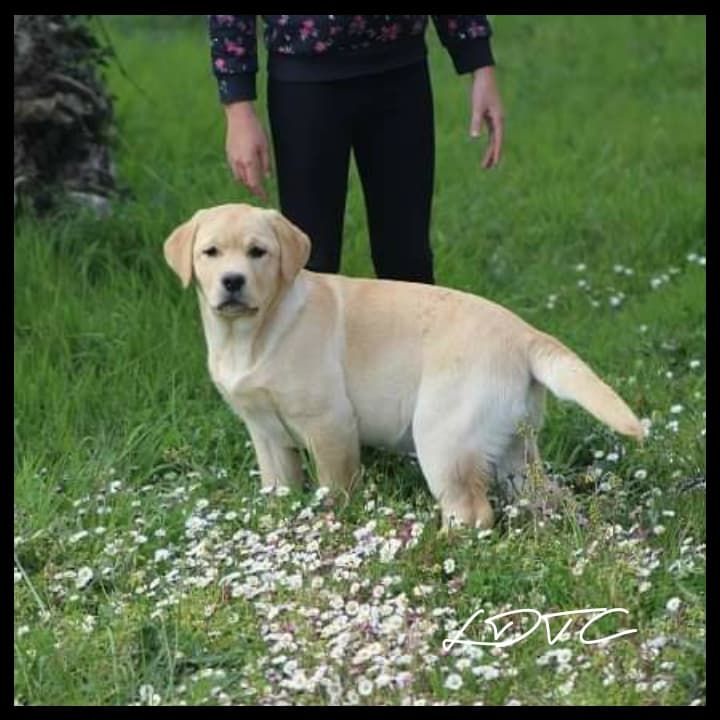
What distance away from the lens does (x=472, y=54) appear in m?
5.30

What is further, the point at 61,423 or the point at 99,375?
the point at 99,375

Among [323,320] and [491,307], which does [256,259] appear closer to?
[323,320]

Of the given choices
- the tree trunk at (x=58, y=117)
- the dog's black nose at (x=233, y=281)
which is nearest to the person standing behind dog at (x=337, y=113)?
the dog's black nose at (x=233, y=281)

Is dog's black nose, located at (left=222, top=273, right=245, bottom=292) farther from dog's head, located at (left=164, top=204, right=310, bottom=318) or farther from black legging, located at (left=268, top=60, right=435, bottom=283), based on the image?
black legging, located at (left=268, top=60, right=435, bottom=283)

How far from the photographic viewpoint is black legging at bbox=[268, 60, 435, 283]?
5.01 metres

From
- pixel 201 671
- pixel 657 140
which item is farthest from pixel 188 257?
pixel 657 140

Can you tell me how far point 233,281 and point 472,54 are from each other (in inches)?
49.3

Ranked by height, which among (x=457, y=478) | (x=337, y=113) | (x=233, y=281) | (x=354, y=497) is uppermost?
(x=337, y=113)

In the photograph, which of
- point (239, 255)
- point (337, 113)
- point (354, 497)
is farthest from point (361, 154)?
point (354, 497)

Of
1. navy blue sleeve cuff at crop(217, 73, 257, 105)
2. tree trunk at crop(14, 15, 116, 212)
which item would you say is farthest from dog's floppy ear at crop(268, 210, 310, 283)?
tree trunk at crop(14, 15, 116, 212)

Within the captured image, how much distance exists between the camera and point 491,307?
15.9 ft

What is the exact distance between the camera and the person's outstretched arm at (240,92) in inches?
196

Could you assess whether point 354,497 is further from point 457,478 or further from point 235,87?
point 235,87

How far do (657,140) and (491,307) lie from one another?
188 inches
